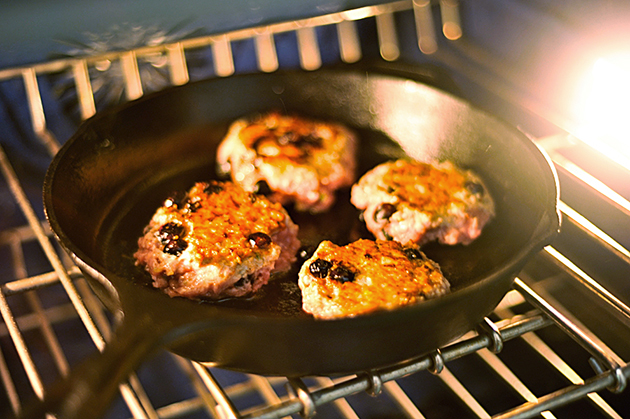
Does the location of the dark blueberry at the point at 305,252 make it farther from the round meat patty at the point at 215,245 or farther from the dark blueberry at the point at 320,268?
the dark blueberry at the point at 320,268

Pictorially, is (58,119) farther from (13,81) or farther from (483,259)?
(483,259)

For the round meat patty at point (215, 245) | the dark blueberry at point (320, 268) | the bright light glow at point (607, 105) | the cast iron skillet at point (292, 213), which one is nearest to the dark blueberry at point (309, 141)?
the cast iron skillet at point (292, 213)

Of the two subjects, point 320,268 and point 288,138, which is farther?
point 288,138

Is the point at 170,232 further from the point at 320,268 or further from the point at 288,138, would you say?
the point at 288,138

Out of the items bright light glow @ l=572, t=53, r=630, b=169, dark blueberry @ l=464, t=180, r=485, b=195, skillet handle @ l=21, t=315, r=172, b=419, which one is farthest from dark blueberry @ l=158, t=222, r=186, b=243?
bright light glow @ l=572, t=53, r=630, b=169

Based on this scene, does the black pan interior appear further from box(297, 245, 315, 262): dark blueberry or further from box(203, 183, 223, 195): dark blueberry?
box(203, 183, 223, 195): dark blueberry

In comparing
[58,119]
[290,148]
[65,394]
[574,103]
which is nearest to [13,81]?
[58,119]

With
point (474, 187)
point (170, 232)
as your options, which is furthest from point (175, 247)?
point (474, 187)
